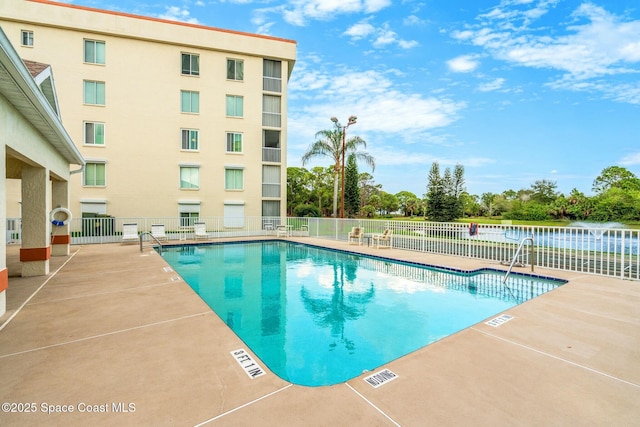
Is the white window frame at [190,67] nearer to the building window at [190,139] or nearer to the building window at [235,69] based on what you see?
the building window at [235,69]

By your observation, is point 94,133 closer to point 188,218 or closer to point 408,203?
point 188,218

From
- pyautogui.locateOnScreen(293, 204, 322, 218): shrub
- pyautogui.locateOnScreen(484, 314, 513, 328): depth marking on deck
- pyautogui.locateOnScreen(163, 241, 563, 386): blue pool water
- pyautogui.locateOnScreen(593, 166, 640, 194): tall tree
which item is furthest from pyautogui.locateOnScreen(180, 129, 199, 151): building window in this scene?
pyautogui.locateOnScreen(593, 166, 640, 194): tall tree

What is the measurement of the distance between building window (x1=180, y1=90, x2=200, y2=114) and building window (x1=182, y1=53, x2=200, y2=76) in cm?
124

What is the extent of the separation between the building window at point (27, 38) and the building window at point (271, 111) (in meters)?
13.1

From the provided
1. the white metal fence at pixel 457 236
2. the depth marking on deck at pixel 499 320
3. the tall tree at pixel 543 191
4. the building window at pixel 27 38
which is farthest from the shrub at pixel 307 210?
the tall tree at pixel 543 191

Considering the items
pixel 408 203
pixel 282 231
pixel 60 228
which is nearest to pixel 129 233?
pixel 60 228

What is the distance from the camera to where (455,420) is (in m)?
2.26

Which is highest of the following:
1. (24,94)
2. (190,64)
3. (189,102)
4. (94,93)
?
(190,64)

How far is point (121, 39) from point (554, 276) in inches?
950

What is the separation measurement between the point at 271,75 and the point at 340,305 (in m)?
19.3

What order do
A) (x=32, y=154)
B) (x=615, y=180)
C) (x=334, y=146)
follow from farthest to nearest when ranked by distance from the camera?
(x=615, y=180), (x=334, y=146), (x=32, y=154)

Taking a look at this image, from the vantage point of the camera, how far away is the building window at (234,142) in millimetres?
20297

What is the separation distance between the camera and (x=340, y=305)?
20.7 feet

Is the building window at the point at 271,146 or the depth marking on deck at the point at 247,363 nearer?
the depth marking on deck at the point at 247,363
